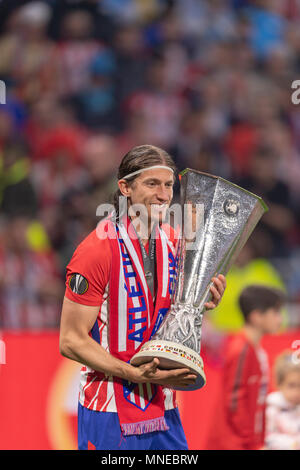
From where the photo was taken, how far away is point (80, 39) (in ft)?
27.7

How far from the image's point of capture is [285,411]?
4621mm

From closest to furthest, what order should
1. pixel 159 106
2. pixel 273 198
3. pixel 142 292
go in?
pixel 142 292 → pixel 273 198 → pixel 159 106

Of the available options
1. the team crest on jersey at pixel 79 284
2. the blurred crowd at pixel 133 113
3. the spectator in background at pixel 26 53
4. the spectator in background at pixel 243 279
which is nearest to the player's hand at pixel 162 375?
the team crest on jersey at pixel 79 284

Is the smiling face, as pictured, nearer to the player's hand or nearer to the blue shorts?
the player's hand

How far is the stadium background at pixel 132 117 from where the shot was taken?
21.7 feet

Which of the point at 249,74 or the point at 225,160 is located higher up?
the point at 249,74

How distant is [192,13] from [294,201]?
2.82 m

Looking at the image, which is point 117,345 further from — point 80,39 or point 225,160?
point 80,39

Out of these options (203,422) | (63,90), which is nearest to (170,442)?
(203,422)

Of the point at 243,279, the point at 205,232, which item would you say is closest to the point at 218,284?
the point at 205,232

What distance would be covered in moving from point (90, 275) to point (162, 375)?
0.46 meters

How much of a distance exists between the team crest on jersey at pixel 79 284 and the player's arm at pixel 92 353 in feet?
0.17

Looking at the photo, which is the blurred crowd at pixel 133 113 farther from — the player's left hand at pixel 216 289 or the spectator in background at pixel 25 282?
the player's left hand at pixel 216 289

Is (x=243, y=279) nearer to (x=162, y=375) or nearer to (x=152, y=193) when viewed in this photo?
(x=152, y=193)
